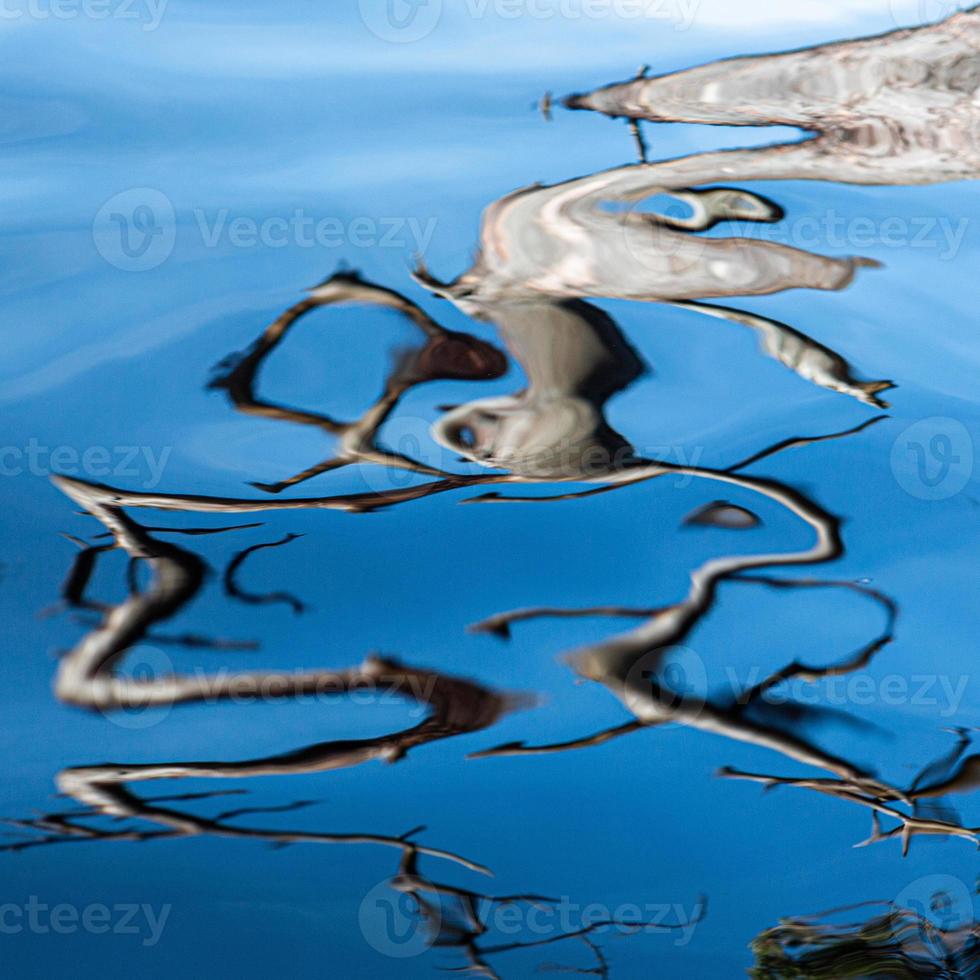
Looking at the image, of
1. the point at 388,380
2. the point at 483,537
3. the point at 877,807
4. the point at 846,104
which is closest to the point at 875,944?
the point at 877,807

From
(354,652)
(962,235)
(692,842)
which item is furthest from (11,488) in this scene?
(962,235)

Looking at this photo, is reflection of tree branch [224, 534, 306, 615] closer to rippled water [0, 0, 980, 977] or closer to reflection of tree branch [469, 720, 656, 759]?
rippled water [0, 0, 980, 977]

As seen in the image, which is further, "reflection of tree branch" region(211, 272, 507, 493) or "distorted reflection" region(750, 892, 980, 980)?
"reflection of tree branch" region(211, 272, 507, 493)

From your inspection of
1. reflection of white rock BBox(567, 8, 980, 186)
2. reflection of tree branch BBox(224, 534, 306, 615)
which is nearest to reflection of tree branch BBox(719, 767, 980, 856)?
reflection of tree branch BBox(224, 534, 306, 615)

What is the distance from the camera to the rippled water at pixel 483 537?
23.3 inches

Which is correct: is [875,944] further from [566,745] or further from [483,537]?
[483,537]

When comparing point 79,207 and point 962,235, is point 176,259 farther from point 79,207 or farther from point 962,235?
point 962,235

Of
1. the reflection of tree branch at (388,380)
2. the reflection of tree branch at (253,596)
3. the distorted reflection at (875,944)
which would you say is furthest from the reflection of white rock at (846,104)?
the distorted reflection at (875,944)

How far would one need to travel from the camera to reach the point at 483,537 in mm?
735

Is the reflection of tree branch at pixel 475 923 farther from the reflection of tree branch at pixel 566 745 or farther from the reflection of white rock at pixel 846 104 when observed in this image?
the reflection of white rock at pixel 846 104

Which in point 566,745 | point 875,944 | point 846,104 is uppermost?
point 846,104

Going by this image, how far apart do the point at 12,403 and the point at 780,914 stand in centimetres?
65

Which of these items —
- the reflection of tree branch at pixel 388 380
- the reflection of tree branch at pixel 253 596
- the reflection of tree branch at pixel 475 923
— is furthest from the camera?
the reflection of tree branch at pixel 388 380

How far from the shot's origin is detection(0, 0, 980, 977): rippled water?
0.59 m
